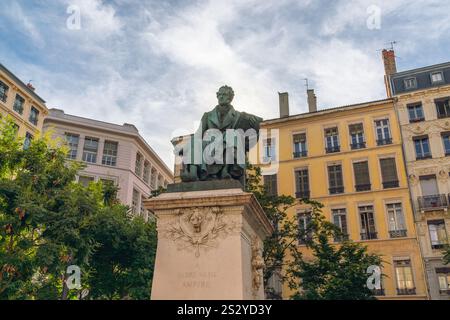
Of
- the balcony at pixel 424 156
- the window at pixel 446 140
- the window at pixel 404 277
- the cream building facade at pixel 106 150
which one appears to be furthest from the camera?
the cream building facade at pixel 106 150

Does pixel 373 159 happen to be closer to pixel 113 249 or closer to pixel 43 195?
pixel 113 249

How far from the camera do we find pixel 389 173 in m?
33.8

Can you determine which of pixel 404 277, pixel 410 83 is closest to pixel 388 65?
pixel 410 83

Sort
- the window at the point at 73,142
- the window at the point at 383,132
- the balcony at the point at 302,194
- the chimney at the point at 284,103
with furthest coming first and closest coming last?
the window at the point at 73,142 → the chimney at the point at 284,103 → the balcony at the point at 302,194 → the window at the point at 383,132

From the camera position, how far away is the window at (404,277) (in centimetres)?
2975

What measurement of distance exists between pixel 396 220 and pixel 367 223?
212cm

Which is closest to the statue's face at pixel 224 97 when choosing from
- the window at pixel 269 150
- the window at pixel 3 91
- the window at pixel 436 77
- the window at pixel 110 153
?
the window at pixel 269 150

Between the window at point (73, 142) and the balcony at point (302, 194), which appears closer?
the balcony at point (302, 194)

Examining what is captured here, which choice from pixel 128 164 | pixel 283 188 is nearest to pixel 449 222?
pixel 283 188

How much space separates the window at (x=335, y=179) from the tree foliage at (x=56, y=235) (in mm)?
18775

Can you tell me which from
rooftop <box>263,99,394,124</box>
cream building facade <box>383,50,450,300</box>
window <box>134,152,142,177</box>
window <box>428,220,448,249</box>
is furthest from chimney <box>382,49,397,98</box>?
window <box>134,152,142,177</box>

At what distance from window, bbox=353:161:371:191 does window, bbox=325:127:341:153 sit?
2.23 m

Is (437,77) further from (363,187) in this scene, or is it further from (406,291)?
(406,291)

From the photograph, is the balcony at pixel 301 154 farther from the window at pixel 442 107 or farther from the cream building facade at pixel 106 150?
the cream building facade at pixel 106 150
